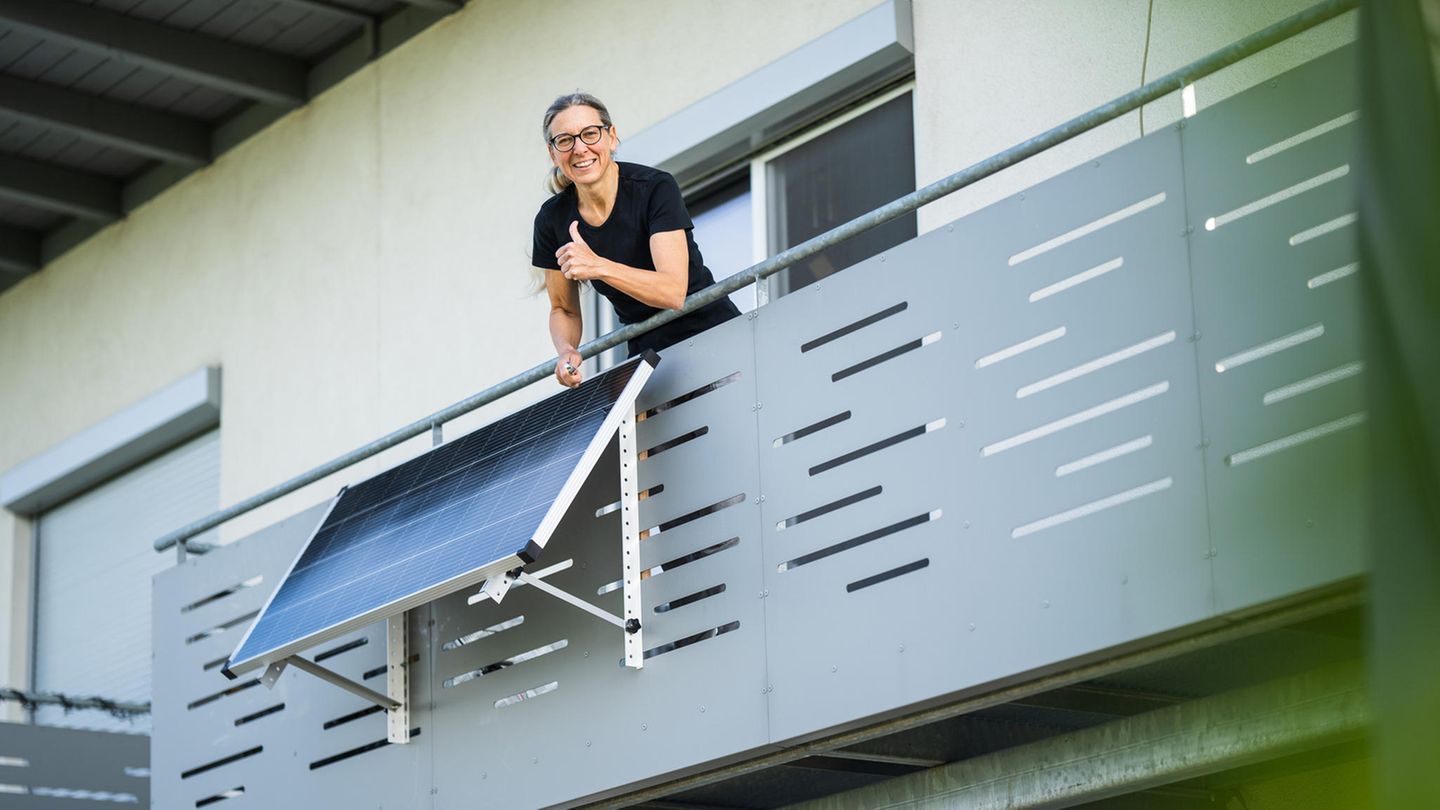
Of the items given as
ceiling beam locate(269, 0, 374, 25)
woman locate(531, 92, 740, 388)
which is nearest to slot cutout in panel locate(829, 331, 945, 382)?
woman locate(531, 92, 740, 388)

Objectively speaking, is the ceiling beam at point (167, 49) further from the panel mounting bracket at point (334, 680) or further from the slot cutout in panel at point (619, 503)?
the slot cutout in panel at point (619, 503)

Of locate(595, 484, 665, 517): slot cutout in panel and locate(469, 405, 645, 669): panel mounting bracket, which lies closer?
locate(469, 405, 645, 669): panel mounting bracket

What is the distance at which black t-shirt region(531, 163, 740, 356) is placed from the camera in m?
6.02

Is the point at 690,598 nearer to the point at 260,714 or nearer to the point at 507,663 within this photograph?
the point at 507,663

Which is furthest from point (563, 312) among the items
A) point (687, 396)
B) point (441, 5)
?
point (441, 5)

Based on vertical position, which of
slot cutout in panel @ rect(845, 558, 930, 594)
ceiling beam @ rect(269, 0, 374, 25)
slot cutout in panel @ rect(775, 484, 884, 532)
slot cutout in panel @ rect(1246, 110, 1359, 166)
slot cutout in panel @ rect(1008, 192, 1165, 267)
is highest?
ceiling beam @ rect(269, 0, 374, 25)

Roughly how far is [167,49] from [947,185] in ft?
21.1

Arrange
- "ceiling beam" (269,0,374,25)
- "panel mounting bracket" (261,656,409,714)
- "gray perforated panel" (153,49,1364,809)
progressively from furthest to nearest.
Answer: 1. "ceiling beam" (269,0,374,25)
2. "panel mounting bracket" (261,656,409,714)
3. "gray perforated panel" (153,49,1364,809)

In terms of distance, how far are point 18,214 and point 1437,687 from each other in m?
12.6

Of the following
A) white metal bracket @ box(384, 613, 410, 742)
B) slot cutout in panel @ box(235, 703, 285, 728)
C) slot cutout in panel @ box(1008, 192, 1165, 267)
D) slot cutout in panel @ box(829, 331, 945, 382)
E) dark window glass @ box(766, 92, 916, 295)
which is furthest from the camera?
dark window glass @ box(766, 92, 916, 295)

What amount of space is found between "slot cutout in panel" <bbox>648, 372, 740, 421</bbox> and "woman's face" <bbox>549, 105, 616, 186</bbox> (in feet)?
2.53

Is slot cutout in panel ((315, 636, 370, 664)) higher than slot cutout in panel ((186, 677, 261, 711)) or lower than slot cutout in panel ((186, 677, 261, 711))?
higher

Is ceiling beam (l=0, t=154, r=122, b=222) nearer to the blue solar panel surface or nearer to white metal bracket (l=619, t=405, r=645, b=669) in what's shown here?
the blue solar panel surface

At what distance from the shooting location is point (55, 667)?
12133 mm
